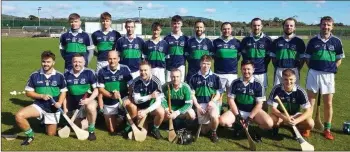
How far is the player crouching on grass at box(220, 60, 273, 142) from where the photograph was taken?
17.8 feet

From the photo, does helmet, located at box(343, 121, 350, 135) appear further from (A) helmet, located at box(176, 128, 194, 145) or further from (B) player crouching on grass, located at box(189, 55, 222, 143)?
(A) helmet, located at box(176, 128, 194, 145)

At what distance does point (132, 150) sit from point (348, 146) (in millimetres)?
3095

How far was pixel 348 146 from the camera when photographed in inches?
208

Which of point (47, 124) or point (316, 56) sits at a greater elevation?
point (316, 56)

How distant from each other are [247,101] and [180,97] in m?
1.03

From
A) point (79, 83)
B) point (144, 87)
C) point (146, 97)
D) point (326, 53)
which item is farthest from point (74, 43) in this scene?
point (326, 53)

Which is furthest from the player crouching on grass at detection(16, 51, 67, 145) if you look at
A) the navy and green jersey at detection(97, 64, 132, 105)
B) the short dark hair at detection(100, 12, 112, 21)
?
the short dark hair at detection(100, 12, 112, 21)

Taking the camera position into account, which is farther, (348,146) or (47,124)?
(47,124)

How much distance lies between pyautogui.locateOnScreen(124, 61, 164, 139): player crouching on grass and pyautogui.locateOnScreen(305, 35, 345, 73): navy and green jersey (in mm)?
2494

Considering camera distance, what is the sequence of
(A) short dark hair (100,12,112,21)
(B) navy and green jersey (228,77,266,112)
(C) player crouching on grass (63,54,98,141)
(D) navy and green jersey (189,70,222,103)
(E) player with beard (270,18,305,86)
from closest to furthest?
(B) navy and green jersey (228,77,266,112)
(C) player crouching on grass (63,54,98,141)
(D) navy and green jersey (189,70,222,103)
(E) player with beard (270,18,305,86)
(A) short dark hair (100,12,112,21)

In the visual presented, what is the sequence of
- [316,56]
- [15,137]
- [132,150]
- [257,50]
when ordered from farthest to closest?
[257,50], [316,56], [15,137], [132,150]

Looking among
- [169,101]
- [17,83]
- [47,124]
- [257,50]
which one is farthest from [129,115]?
[17,83]

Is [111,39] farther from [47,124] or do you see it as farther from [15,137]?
[15,137]

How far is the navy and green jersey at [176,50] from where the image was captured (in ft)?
21.9
